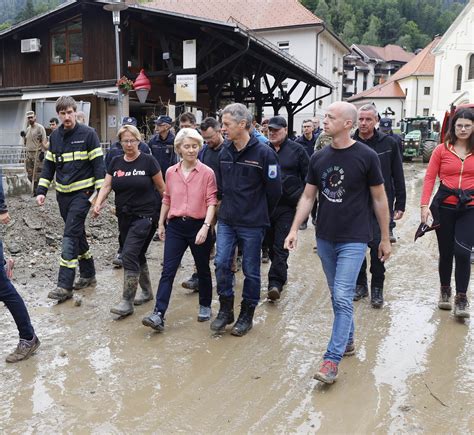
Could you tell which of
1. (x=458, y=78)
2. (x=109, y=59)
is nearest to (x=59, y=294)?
(x=109, y=59)

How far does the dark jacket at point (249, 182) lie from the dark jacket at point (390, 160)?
4.48 feet

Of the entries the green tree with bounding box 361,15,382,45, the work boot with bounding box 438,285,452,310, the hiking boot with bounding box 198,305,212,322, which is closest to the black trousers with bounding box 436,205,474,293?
the work boot with bounding box 438,285,452,310

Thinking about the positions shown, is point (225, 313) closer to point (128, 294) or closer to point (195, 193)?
point (128, 294)

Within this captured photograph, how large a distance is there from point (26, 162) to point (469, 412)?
10.1 m

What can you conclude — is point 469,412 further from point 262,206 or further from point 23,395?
point 23,395

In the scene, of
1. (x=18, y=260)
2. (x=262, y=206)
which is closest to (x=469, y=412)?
(x=262, y=206)

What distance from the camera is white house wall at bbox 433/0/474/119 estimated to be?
4169cm

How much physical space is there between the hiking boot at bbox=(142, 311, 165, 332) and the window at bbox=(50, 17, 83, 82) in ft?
57.5

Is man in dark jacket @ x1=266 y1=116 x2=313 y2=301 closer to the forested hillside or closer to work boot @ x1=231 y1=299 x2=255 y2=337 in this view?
work boot @ x1=231 y1=299 x2=255 y2=337

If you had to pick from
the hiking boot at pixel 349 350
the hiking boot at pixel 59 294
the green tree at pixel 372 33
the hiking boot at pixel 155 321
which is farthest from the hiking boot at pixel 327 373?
the green tree at pixel 372 33

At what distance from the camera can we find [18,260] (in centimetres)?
671

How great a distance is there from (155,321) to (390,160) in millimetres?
2804

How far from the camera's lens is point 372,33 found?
104 m

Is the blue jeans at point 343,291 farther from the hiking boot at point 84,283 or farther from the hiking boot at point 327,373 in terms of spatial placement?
the hiking boot at point 84,283
